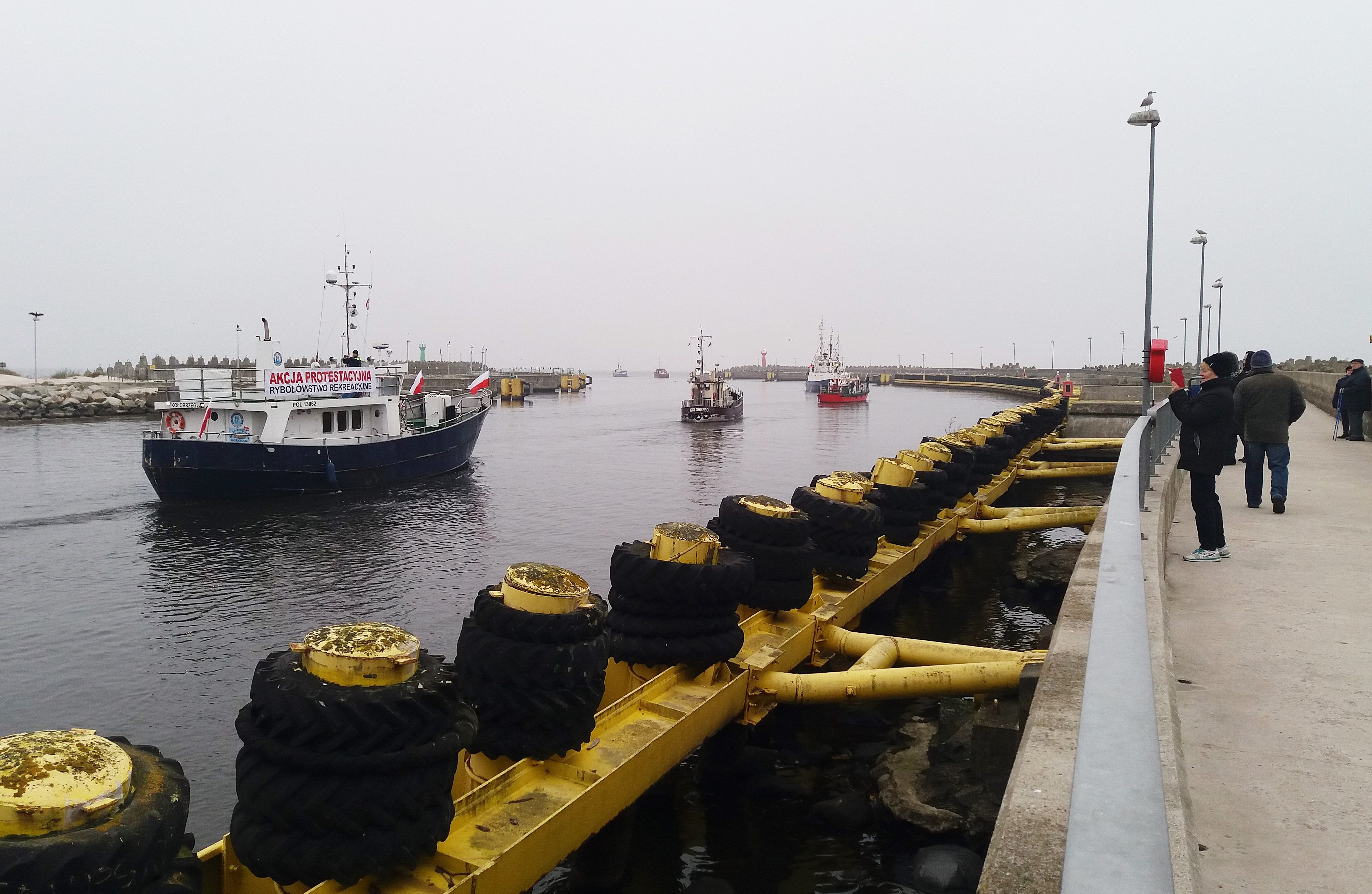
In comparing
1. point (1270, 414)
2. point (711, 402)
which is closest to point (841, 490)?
point (1270, 414)

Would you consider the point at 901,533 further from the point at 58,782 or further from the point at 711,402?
the point at 711,402

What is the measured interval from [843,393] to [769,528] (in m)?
89.7

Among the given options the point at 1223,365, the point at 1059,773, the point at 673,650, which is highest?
the point at 1223,365

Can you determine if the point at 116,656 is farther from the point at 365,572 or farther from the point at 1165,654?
the point at 1165,654

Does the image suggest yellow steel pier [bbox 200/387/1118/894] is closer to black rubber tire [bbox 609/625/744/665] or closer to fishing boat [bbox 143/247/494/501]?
black rubber tire [bbox 609/625/744/665]

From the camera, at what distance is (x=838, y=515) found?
9477 mm

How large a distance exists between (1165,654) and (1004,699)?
2.39 meters

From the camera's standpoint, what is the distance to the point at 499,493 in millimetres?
30547

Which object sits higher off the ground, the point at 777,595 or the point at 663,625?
the point at 663,625

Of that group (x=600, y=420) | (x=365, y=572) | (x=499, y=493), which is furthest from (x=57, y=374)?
(x=365, y=572)

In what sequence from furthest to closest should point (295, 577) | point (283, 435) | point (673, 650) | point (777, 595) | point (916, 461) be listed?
point (283, 435), point (295, 577), point (916, 461), point (777, 595), point (673, 650)

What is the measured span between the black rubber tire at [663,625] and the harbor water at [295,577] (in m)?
1.63

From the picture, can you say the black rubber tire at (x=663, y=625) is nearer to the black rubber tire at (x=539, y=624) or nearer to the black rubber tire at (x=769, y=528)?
the black rubber tire at (x=539, y=624)

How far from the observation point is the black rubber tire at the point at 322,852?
3924 millimetres
